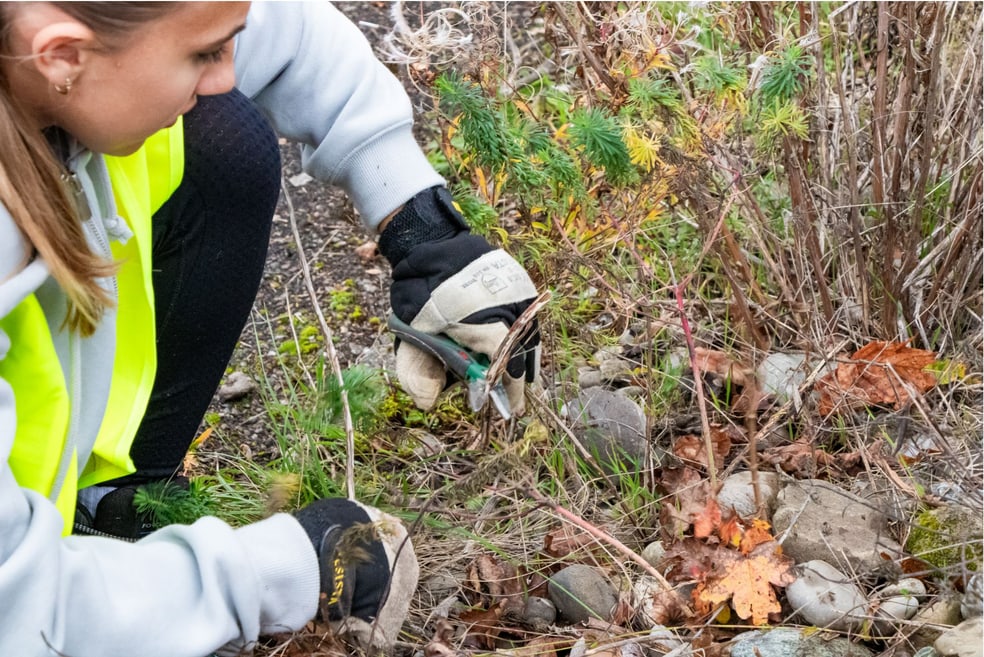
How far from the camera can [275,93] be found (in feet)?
6.39

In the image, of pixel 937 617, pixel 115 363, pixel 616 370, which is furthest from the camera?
pixel 616 370

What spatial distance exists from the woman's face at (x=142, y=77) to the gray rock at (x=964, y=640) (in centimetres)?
130

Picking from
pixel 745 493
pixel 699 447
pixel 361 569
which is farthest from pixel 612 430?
pixel 361 569

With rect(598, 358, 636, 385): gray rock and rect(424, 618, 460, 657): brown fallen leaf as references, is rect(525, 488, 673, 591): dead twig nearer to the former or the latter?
rect(424, 618, 460, 657): brown fallen leaf

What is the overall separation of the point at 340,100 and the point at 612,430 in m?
0.83

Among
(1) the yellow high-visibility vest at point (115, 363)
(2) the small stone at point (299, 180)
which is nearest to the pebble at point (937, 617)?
(1) the yellow high-visibility vest at point (115, 363)

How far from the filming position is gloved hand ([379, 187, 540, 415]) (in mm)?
1829

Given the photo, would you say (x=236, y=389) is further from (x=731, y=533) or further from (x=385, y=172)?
(x=731, y=533)

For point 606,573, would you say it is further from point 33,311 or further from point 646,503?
point 33,311

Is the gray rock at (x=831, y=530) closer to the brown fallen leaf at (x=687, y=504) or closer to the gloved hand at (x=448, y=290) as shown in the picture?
the brown fallen leaf at (x=687, y=504)

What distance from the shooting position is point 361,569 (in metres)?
1.52

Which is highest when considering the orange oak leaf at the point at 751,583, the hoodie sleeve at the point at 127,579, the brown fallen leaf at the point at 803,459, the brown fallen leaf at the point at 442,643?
the hoodie sleeve at the point at 127,579

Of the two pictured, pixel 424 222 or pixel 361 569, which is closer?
pixel 361 569

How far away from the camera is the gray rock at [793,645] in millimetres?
1592
